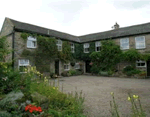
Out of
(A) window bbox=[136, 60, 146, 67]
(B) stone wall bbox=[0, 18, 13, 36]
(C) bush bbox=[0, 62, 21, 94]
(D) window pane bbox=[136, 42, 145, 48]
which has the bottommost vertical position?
(C) bush bbox=[0, 62, 21, 94]

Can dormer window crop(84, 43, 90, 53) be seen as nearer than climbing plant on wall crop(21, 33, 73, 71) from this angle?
No

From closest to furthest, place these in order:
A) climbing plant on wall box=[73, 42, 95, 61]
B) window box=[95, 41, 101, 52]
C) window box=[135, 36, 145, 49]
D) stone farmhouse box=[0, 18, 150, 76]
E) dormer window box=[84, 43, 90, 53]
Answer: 1. stone farmhouse box=[0, 18, 150, 76]
2. window box=[135, 36, 145, 49]
3. window box=[95, 41, 101, 52]
4. climbing plant on wall box=[73, 42, 95, 61]
5. dormer window box=[84, 43, 90, 53]

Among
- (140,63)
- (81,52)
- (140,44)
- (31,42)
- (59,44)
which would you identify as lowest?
(140,63)

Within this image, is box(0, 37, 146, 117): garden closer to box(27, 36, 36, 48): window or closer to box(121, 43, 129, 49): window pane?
box(27, 36, 36, 48): window

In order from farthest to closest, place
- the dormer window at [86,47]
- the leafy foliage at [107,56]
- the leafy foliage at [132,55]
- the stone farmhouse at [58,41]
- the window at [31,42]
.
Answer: the dormer window at [86,47] < the leafy foliage at [107,56] < the leafy foliage at [132,55] < the window at [31,42] < the stone farmhouse at [58,41]

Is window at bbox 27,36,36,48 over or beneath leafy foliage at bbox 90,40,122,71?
over

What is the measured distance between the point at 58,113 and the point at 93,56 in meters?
14.3

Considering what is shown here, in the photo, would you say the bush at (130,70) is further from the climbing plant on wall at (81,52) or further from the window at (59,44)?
the window at (59,44)

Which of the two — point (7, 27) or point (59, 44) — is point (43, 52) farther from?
point (7, 27)

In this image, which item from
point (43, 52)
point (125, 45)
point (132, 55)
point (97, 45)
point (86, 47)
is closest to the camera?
point (132, 55)

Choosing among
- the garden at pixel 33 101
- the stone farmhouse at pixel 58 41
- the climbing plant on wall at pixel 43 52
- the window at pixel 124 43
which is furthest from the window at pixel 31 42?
the window at pixel 124 43

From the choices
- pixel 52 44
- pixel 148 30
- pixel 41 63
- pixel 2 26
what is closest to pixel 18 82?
pixel 41 63

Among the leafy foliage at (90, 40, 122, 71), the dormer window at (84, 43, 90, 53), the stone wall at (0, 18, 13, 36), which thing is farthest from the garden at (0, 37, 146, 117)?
the dormer window at (84, 43, 90, 53)

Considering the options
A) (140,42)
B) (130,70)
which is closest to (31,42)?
(130,70)
